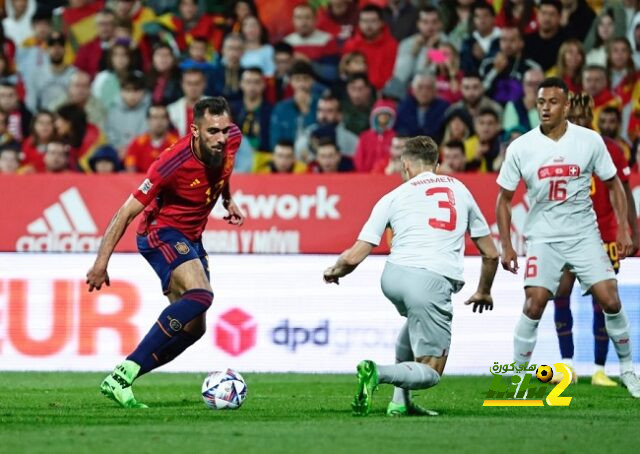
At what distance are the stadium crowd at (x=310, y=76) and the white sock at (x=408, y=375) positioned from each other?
25.6 ft

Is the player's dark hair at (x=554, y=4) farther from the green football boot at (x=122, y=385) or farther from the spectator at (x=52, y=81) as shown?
the green football boot at (x=122, y=385)

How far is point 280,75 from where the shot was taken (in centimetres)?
1791

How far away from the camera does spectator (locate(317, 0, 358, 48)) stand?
18.4m

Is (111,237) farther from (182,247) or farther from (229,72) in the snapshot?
(229,72)

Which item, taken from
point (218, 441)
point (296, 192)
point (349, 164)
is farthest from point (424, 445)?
point (349, 164)

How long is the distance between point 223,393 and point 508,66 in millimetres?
9320

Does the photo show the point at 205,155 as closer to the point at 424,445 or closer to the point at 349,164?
the point at 424,445

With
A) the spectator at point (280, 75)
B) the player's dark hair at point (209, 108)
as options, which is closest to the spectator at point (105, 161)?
the spectator at point (280, 75)

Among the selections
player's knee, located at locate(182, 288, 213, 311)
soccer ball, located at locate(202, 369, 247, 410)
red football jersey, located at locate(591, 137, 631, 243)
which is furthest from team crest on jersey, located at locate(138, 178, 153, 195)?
red football jersey, located at locate(591, 137, 631, 243)

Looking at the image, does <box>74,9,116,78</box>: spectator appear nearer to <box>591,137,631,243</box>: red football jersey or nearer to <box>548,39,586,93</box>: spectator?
<box>548,39,586,93</box>: spectator

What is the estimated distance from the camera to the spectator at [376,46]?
1786 centimetres

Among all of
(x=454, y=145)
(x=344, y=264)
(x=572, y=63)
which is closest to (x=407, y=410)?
(x=344, y=264)

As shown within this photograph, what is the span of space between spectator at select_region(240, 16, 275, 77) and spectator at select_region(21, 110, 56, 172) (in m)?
2.75

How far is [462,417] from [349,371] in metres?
4.69
